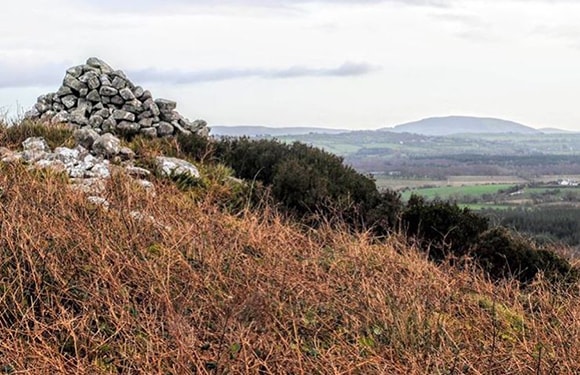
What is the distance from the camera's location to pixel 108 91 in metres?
11.0

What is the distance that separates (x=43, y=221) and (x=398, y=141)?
77.4 meters

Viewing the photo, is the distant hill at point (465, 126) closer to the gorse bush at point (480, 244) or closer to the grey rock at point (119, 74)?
the grey rock at point (119, 74)

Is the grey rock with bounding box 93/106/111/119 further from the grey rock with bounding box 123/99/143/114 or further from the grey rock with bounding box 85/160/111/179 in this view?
the grey rock with bounding box 85/160/111/179

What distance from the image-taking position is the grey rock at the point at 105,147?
30.2 ft

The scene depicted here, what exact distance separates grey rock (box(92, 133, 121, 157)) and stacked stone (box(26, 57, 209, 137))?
1.20 m

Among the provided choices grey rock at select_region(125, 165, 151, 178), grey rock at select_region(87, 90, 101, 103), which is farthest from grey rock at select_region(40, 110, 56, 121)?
grey rock at select_region(125, 165, 151, 178)

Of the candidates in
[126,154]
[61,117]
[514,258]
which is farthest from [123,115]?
[514,258]

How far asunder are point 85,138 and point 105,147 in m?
0.49

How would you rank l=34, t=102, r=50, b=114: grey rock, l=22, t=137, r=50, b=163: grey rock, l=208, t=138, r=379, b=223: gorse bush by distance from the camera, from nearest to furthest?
1. l=22, t=137, r=50, b=163: grey rock
2. l=208, t=138, r=379, b=223: gorse bush
3. l=34, t=102, r=50, b=114: grey rock

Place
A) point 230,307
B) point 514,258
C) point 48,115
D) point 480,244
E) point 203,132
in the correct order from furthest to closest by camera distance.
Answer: point 203,132 < point 48,115 < point 480,244 < point 514,258 < point 230,307

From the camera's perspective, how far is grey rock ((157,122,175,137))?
Answer: 11016mm

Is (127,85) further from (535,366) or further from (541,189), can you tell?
(541,189)

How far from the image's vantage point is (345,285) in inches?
206

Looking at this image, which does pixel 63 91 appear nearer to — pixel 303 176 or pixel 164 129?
pixel 164 129
